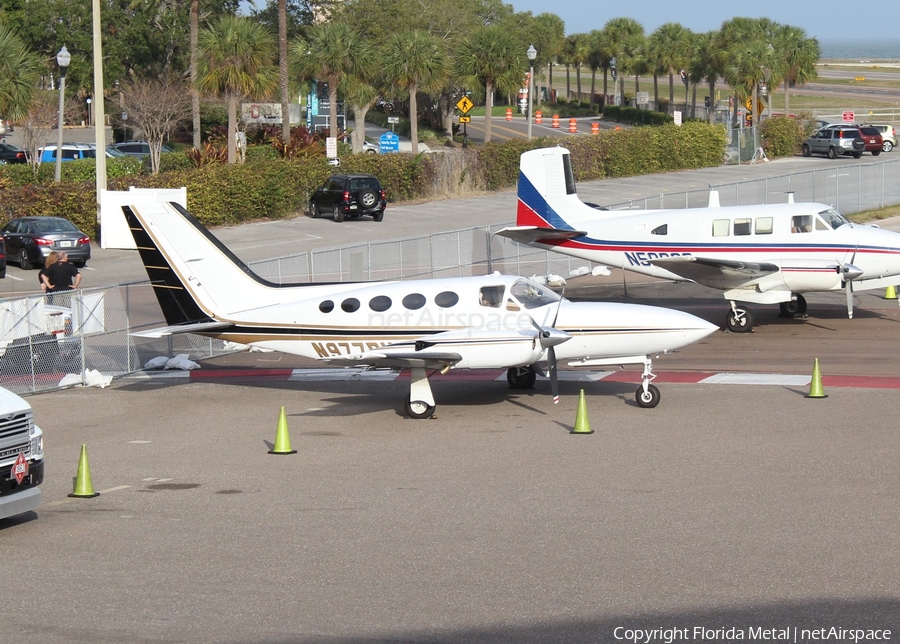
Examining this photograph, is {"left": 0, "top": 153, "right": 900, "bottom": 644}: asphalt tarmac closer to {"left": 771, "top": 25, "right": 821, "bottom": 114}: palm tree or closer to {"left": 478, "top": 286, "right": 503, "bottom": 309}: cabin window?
{"left": 478, "top": 286, "right": 503, "bottom": 309}: cabin window

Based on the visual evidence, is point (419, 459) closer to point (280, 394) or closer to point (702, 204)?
point (280, 394)

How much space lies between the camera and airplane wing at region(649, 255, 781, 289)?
79.2 ft

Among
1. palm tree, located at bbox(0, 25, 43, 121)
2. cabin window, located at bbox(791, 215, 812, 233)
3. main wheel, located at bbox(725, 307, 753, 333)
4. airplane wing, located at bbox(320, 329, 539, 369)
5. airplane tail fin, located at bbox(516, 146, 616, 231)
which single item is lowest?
main wheel, located at bbox(725, 307, 753, 333)

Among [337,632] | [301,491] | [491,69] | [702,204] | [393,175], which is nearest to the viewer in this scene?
[337,632]

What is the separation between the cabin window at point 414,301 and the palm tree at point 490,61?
1600 inches

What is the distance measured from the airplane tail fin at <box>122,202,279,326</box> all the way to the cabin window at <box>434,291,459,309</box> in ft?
9.55

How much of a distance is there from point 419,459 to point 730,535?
5.11 metres

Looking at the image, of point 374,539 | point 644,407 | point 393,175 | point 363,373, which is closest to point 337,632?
point 374,539

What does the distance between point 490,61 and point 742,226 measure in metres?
35.8

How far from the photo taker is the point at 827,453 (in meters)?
14.6

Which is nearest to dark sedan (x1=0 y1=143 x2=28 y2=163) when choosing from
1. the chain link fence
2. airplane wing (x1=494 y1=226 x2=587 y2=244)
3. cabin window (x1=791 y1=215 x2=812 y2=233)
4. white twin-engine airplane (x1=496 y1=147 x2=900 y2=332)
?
the chain link fence

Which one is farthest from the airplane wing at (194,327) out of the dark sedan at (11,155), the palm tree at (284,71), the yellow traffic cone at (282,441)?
the dark sedan at (11,155)

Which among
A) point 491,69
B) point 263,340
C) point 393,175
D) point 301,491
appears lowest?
point 301,491

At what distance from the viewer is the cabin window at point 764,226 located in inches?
982
